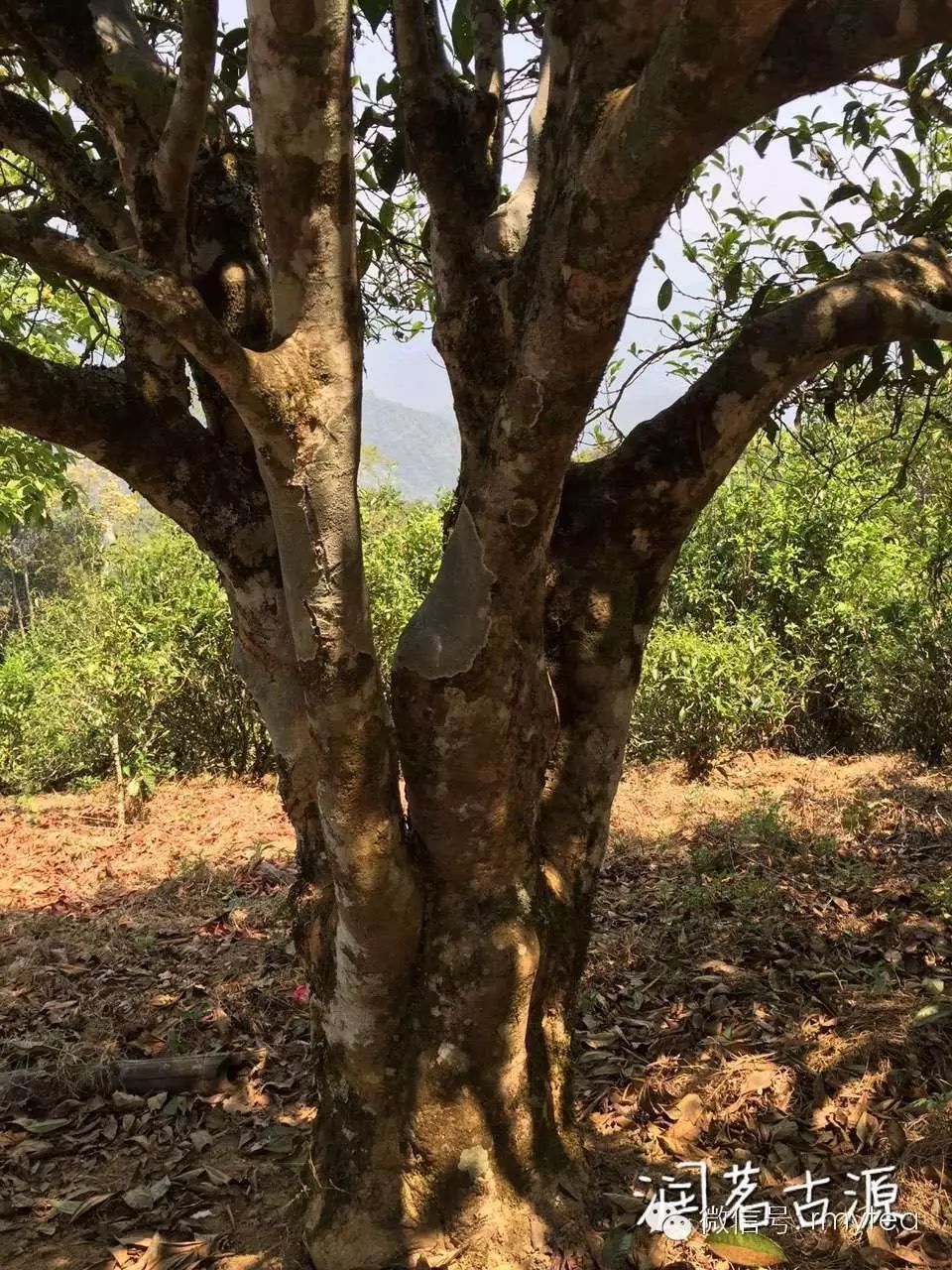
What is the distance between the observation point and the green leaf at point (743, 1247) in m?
1.87

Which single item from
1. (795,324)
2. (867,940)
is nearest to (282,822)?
(867,940)

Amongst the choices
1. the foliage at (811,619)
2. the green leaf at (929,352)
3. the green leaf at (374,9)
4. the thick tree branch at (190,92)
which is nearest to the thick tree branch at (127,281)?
the thick tree branch at (190,92)

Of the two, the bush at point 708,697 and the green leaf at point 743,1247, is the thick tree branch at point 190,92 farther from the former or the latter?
the bush at point 708,697

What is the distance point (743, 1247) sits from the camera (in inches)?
76.5

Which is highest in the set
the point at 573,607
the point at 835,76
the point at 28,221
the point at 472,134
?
the point at 472,134

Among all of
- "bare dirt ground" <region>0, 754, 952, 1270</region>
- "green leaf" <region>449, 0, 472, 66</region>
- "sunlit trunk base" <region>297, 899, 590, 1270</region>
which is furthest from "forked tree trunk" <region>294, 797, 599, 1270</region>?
"green leaf" <region>449, 0, 472, 66</region>

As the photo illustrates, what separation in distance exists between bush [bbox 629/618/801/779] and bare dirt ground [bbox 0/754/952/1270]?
1080 millimetres

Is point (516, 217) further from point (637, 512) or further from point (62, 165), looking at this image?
point (62, 165)

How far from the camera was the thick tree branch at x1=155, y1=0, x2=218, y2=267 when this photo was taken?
180cm

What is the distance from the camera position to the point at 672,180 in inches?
60.1

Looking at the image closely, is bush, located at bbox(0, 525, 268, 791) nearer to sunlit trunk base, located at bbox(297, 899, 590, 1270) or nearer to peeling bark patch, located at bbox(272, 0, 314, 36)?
sunlit trunk base, located at bbox(297, 899, 590, 1270)

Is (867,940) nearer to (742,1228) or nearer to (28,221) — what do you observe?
(742,1228)

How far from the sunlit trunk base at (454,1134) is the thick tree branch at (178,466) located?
3.17ft

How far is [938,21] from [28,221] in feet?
4.78
